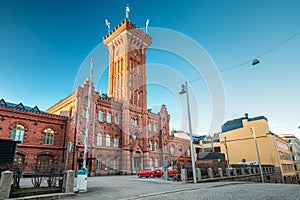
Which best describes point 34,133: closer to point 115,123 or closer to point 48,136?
point 48,136

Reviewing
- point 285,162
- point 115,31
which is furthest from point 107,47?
point 285,162

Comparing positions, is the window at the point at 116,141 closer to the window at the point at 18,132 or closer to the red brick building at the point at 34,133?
the red brick building at the point at 34,133

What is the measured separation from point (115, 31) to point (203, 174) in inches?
1466

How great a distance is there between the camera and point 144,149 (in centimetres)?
3909

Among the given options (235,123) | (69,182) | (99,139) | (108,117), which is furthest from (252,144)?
(69,182)

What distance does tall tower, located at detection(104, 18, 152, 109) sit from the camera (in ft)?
138

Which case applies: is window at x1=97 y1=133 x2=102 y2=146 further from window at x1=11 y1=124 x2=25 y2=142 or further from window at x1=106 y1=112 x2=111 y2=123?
window at x1=11 y1=124 x2=25 y2=142

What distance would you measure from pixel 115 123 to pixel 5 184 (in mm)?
28455

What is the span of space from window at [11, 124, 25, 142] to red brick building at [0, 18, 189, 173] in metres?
0.40

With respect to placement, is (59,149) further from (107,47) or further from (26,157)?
(107,47)

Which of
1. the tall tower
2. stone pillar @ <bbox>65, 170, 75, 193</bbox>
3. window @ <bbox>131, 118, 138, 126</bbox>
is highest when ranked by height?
the tall tower

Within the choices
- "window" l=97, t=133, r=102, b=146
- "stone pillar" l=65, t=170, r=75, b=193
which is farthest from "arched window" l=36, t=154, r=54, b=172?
"stone pillar" l=65, t=170, r=75, b=193

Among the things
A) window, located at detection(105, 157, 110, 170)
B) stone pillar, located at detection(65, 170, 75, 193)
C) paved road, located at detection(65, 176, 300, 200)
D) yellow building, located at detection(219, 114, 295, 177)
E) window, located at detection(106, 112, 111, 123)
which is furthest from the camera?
yellow building, located at detection(219, 114, 295, 177)

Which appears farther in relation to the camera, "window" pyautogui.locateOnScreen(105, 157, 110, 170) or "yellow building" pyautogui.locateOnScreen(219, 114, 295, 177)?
"yellow building" pyautogui.locateOnScreen(219, 114, 295, 177)
